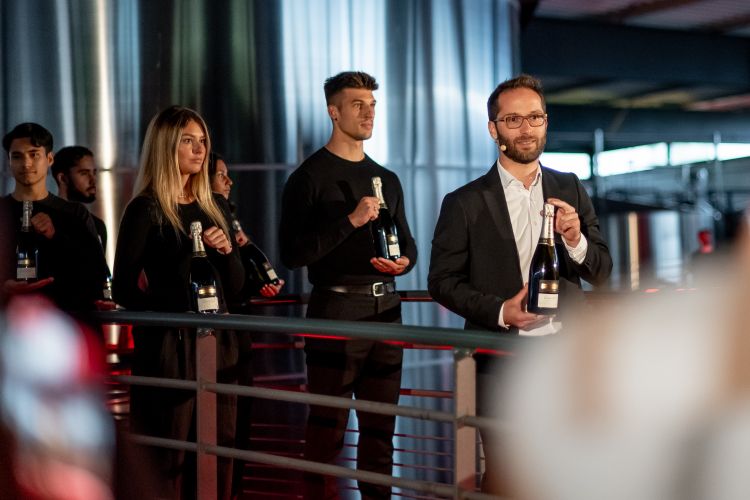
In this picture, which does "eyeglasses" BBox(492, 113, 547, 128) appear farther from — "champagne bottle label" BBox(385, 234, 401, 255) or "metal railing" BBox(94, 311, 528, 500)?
"champagne bottle label" BBox(385, 234, 401, 255)

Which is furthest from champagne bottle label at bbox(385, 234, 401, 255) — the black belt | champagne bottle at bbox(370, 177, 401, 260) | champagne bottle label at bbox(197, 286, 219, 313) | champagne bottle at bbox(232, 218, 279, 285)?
champagne bottle at bbox(232, 218, 279, 285)

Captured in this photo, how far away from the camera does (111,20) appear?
24.2 feet

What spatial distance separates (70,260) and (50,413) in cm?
196

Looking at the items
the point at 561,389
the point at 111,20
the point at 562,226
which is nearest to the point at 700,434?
the point at 561,389

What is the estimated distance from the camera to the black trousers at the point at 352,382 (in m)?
3.95

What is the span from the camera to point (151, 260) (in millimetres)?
3783

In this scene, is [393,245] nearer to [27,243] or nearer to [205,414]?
[205,414]

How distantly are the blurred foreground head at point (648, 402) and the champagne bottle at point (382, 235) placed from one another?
2.26 m

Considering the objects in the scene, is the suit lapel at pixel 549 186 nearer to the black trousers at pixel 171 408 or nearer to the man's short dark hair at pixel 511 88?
the man's short dark hair at pixel 511 88

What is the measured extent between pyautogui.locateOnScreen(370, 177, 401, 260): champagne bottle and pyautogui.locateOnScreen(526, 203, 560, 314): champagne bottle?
107 cm

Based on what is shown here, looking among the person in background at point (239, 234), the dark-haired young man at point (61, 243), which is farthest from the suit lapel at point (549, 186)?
the dark-haired young man at point (61, 243)

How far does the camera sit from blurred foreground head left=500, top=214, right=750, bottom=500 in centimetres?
125

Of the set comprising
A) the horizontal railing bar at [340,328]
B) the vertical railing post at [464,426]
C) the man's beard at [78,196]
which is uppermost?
the man's beard at [78,196]

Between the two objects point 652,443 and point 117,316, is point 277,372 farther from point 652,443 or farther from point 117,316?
point 652,443
